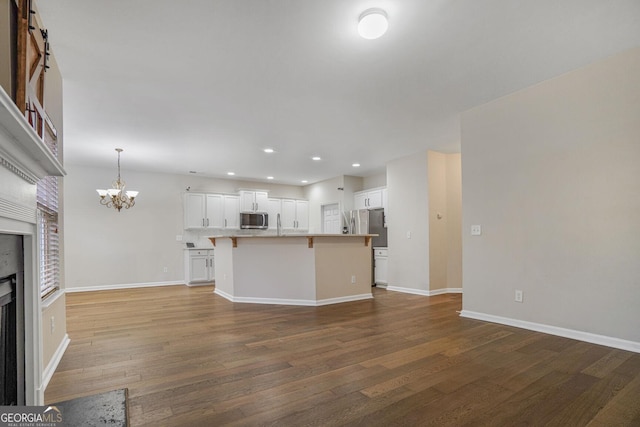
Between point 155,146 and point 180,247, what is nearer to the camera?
point 155,146

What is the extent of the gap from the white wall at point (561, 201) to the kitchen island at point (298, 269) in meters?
1.77

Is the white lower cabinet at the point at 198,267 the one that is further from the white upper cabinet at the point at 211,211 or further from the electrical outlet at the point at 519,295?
the electrical outlet at the point at 519,295

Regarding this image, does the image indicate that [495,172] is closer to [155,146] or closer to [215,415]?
[215,415]

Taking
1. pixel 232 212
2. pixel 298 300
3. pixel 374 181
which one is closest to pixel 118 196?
pixel 232 212

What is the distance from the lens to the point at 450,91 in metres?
3.46

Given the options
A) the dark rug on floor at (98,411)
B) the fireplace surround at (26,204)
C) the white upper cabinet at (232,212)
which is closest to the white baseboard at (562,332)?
the dark rug on floor at (98,411)

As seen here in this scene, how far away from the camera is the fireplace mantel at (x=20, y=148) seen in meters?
0.99

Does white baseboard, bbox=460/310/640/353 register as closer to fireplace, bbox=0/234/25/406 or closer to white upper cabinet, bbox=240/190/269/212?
fireplace, bbox=0/234/25/406

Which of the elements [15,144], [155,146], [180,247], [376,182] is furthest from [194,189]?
[15,144]

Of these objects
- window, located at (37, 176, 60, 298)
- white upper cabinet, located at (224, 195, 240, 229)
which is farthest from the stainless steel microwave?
window, located at (37, 176, 60, 298)

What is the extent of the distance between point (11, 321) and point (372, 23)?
262cm

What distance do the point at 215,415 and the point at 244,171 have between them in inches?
233

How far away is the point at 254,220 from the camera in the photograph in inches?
317

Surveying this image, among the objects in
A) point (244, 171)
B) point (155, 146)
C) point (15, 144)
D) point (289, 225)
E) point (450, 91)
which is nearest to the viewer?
point (15, 144)
